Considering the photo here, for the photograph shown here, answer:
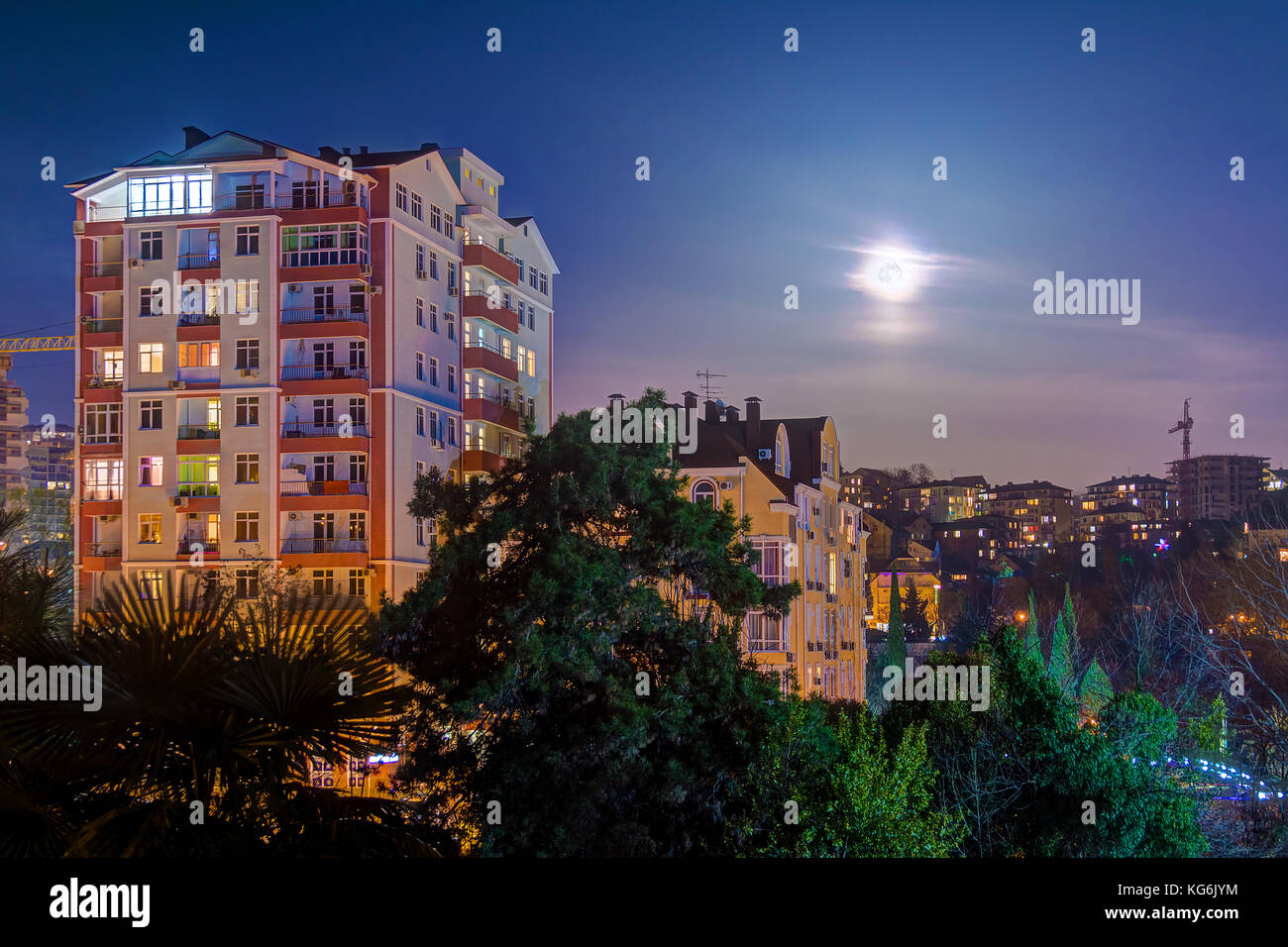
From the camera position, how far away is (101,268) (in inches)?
2071

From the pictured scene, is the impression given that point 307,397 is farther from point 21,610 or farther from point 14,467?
point 14,467

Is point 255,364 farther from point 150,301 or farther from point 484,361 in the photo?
point 484,361

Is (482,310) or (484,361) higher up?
(482,310)

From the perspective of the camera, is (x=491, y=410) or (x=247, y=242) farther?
(x=491, y=410)

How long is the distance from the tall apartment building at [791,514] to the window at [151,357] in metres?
22.0

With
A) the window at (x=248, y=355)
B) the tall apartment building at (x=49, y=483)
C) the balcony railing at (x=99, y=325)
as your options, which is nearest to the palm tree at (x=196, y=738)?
the tall apartment building at (x=49, y=483)

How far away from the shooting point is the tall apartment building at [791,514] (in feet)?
168

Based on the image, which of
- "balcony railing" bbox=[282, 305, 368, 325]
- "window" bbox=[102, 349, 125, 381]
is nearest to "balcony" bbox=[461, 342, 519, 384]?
"balcony railing" bbox=[282, 305, 368, 325]

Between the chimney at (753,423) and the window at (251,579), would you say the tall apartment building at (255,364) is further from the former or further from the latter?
the chimney at (753,423)

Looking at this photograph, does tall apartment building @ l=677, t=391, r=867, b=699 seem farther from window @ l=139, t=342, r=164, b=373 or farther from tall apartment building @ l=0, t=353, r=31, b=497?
tall apartment building @ l=0, t=353, r=31, b=497

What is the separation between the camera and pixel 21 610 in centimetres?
1201

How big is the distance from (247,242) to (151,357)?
6392mm
